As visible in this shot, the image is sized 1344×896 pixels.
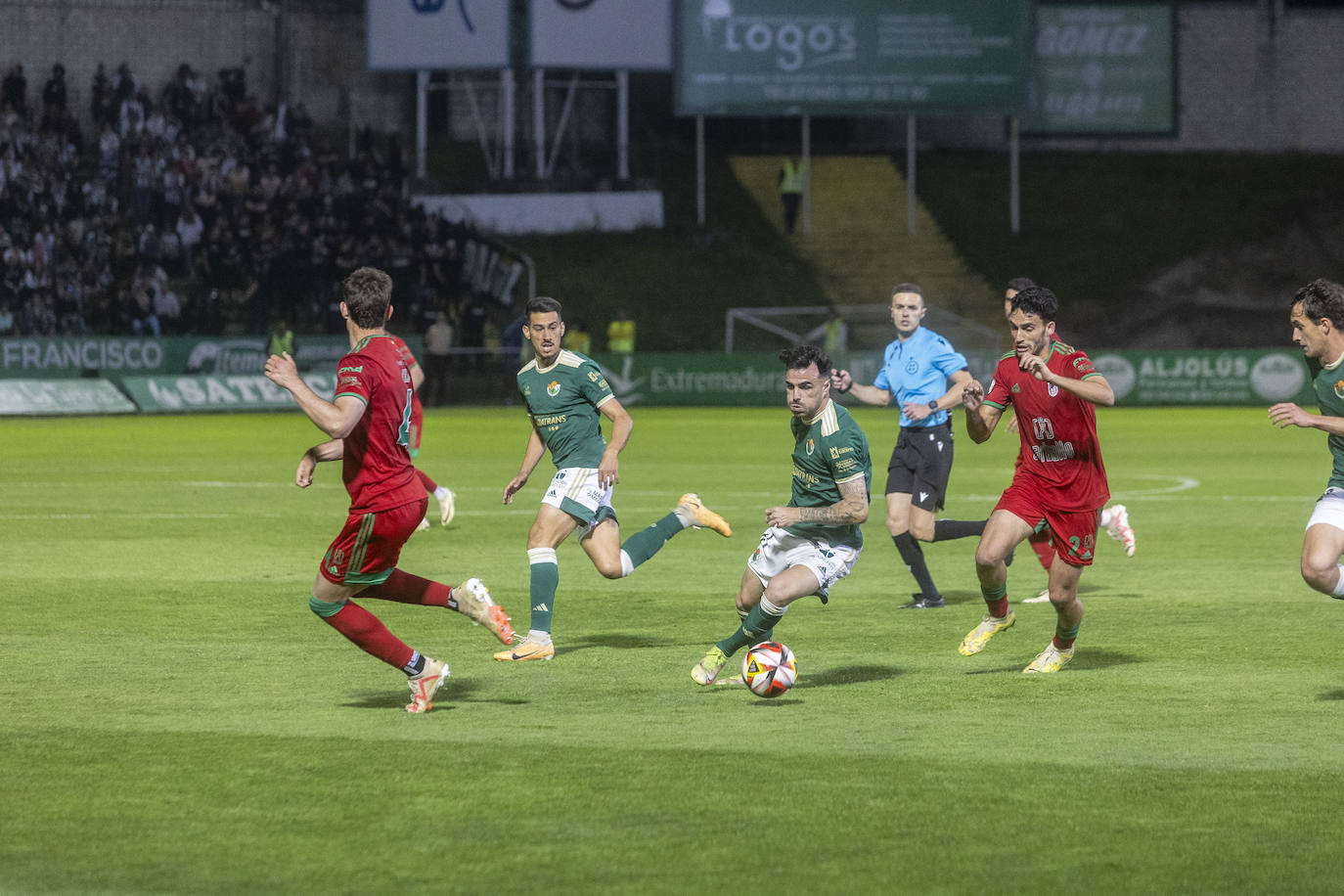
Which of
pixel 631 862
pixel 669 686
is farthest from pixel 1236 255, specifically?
pixel 631 862

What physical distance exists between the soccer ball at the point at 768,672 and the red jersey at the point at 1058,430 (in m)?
1.72

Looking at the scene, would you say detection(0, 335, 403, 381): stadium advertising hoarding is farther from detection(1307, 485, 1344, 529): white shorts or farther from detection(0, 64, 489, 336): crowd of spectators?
detection(1307, 485, 1344, 529): white shorts

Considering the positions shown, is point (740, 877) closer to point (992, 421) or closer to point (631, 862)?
point (631, 862)

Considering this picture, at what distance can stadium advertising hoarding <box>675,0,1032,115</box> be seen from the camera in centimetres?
4506

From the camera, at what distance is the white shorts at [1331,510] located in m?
9.02

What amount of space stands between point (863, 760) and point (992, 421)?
2765 mm

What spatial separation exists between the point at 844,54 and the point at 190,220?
16578mm

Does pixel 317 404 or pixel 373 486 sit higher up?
pixel 317 404

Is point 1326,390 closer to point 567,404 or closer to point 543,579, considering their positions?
point 567,404

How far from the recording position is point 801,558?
9.41 metres

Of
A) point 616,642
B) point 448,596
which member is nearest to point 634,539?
point 616,642

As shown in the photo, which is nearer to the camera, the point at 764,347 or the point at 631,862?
the point at 631,862

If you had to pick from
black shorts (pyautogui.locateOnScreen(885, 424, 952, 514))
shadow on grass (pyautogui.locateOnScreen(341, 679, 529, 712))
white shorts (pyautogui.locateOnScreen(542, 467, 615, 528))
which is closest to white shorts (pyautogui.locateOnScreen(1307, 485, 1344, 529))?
black shorts (pyautogui.locateOnScreen(885, 424, 952, 514))

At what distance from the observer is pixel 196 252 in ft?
130
